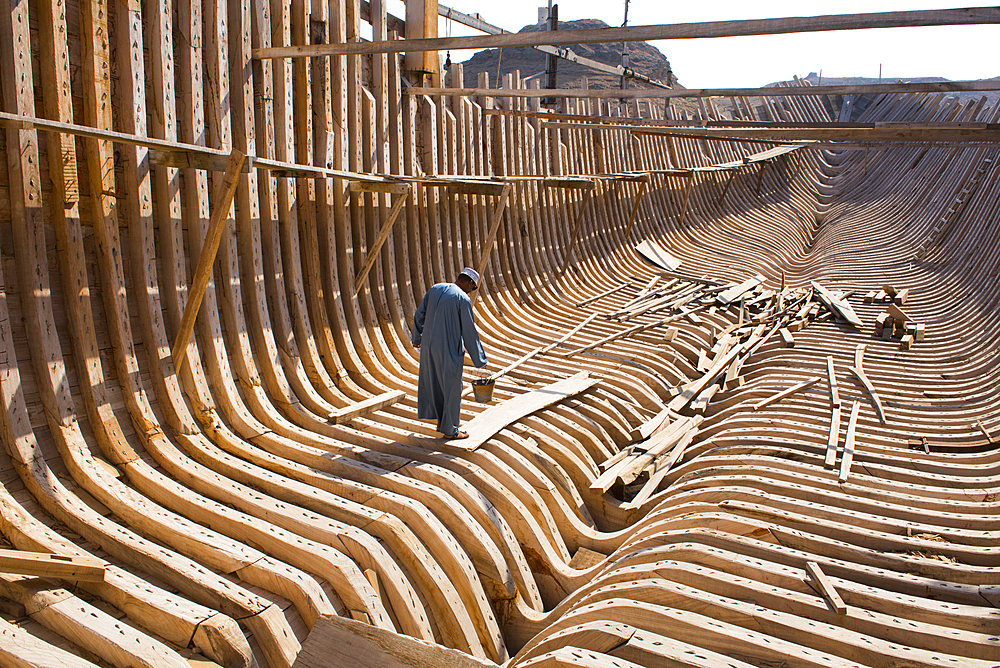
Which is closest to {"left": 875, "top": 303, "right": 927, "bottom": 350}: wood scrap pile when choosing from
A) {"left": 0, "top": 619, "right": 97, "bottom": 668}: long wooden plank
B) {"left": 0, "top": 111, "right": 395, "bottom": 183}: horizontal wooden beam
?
→ {"left": 0, "top": 111, "right": 395, "bottom": 183}: horizontal wooden beam

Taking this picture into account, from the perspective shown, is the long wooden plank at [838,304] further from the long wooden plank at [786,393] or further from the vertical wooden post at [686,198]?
the vertical wooden post at [686,198]

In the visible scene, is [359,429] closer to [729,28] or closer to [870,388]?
[729,28]

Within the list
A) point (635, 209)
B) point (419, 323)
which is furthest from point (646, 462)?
point (635, 209)

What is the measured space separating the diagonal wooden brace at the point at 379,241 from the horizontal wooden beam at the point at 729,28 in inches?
57.7

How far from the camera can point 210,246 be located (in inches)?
168

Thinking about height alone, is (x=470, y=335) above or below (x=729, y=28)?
below

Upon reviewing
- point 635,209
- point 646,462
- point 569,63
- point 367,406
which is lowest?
point 646,462

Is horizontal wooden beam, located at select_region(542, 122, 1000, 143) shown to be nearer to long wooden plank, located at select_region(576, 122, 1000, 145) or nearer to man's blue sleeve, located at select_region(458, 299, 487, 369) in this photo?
long wooden plank, located at select_region(576, 122, 1000, 145)

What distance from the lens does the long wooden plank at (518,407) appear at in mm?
5086

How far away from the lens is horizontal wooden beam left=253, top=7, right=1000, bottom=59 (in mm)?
3670

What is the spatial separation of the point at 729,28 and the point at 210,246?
133 inches

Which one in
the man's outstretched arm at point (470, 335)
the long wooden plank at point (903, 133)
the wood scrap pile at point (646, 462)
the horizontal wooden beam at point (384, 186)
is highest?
the long wooden plank at point (903, 133)

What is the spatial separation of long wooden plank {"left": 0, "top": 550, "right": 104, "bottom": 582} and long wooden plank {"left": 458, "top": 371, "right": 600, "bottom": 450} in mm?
2383

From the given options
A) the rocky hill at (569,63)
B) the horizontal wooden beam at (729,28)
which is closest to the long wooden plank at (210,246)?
the horizontal wooden beam at (729,28)
